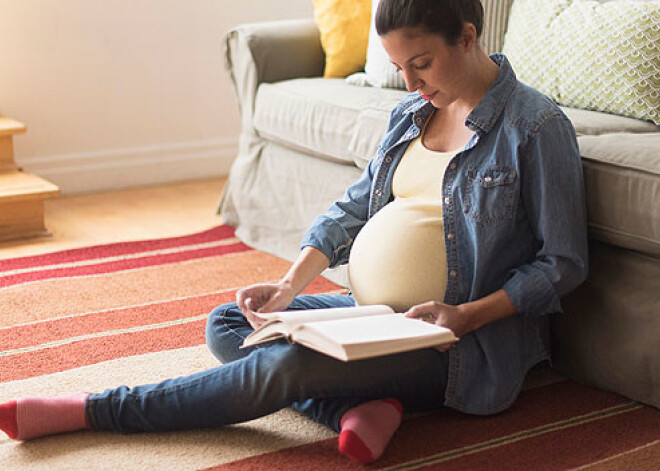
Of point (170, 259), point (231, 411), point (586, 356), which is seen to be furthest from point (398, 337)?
point (170, 259)

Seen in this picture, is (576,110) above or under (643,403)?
above

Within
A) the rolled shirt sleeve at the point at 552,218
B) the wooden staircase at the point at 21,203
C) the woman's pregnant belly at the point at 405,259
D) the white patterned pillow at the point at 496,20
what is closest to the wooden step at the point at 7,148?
the wooden staircase at the point at 21,203

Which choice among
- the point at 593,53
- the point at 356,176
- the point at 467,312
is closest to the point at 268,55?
the point at 356,176

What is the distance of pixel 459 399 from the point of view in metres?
1.55

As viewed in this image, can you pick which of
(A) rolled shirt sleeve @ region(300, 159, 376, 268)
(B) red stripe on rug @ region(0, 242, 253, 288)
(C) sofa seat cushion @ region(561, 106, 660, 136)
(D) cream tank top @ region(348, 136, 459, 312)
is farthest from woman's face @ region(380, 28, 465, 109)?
(B) red stripe on rug @ region(0, 242, 253, 288)

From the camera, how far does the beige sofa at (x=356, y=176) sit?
160 centimetres

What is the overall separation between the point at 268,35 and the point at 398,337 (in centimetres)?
159

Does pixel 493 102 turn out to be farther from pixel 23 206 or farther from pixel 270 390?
pixel 23 206

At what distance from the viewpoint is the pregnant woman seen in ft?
4.81

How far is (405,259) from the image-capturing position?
156 centimetres

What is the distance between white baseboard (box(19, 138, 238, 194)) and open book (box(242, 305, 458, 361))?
1918mm

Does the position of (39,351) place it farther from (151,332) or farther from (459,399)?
(459,399)

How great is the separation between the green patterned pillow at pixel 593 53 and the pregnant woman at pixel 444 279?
576mm

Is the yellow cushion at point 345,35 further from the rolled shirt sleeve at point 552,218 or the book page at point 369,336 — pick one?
the book page at point 369,336
